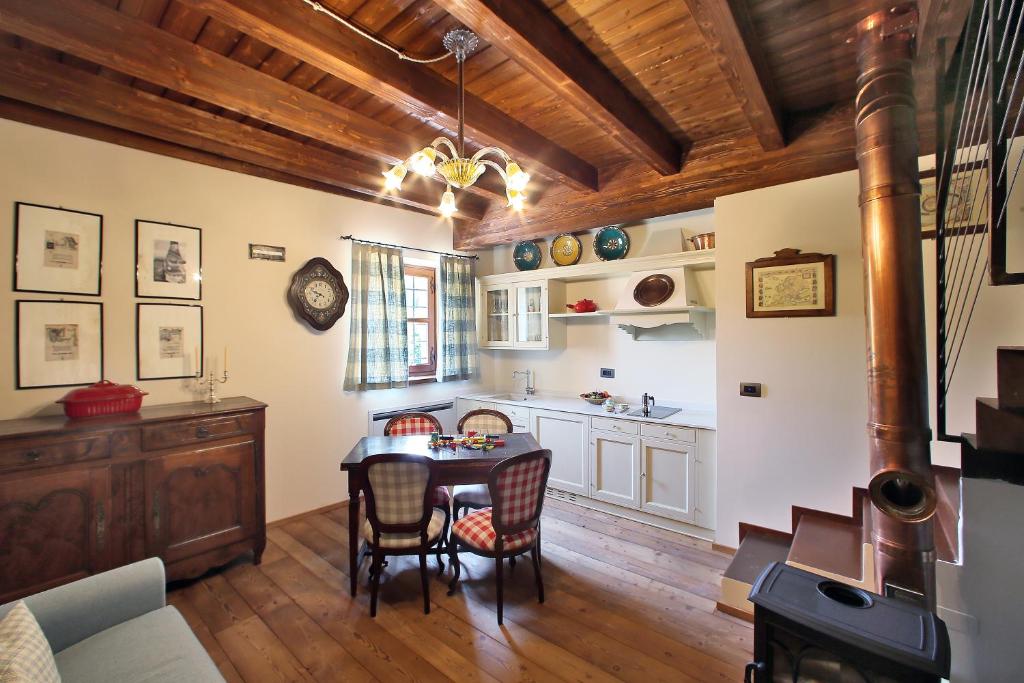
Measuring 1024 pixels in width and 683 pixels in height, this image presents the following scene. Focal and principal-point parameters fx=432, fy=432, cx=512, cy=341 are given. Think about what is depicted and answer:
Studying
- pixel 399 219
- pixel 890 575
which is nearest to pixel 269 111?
pixel 399 219

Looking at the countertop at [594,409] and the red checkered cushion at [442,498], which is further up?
the countertop at [594,409]

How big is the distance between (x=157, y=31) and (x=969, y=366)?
4.23 meters

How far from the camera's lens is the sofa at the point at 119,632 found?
139 centimetres

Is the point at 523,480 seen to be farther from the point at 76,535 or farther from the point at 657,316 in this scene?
the point at 76,535

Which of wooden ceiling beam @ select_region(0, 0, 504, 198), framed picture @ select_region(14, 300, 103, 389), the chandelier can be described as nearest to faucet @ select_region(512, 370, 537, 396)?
wooden ceiling beam @ select_region(0, 0, 504, 198)

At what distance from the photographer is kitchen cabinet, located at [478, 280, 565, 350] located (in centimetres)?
432

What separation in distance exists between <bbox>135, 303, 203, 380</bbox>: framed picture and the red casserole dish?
253 mm

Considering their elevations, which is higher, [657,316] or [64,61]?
[64,61]

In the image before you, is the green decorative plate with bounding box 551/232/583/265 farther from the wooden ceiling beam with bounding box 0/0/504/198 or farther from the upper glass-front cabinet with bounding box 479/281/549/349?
the wooden ceiling beam with bounding box 0/0/504/198

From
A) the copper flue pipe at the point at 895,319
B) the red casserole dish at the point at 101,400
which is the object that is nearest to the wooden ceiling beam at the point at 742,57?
the copper flue pipe at the point at 895,319

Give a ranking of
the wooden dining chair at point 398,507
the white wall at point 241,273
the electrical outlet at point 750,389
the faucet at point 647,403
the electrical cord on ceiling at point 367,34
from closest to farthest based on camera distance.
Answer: the electrical cord on ceiling at point 367,34 < the wooden dining chair at point 398,507 < the white wall at point 241,273 < the electrical outlet at point 750,389 < the faucet at point 647,403

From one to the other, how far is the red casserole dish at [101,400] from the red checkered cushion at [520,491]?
2.25m

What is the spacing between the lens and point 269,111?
94.0 inches

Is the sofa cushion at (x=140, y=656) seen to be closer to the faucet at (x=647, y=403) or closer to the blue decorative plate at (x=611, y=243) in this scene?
the faucet at (x=647, y=403)
